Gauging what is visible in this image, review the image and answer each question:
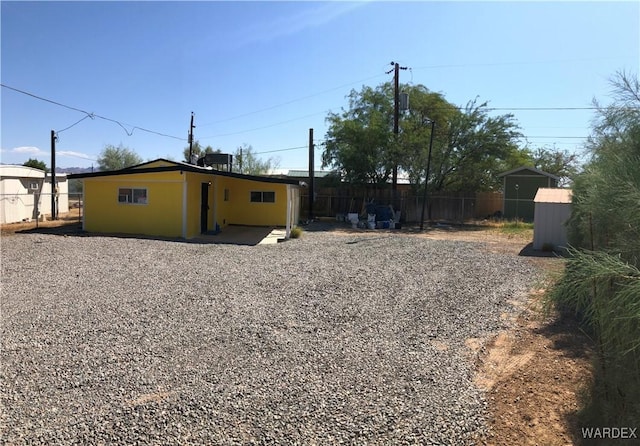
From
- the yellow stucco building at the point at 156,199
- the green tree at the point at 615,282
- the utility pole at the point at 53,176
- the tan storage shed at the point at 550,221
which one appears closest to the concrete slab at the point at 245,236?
the yellow stucco building at the point at 156,199

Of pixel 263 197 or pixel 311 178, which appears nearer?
pixel 263 197

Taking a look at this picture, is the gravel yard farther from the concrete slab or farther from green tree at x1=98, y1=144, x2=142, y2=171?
green tree at x1=98, y1=144, x2=142, y2=171

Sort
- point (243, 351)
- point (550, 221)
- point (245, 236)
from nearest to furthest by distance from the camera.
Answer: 1. point (243, 351)
2. point (550, 221)
3. point (245, 236)

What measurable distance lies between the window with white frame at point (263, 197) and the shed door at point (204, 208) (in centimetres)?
299

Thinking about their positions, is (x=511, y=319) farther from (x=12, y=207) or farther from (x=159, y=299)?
(x=12, y=207)

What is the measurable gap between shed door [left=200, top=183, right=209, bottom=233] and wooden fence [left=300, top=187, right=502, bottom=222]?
8464 mm

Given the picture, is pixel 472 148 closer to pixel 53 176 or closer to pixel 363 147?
pixel 363 147

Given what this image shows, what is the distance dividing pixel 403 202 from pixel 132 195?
13967 mm

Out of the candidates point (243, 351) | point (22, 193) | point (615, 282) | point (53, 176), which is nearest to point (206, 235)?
point (22, 193)

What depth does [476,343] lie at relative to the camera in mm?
4992

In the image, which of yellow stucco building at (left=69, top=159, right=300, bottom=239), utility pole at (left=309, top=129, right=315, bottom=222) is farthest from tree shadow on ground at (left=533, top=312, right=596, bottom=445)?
utility pole at (left=309, top=129, right=315, bottom=222)

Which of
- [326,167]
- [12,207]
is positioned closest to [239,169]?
[326,167]

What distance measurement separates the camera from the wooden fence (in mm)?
24359

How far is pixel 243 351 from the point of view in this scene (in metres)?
4.57
